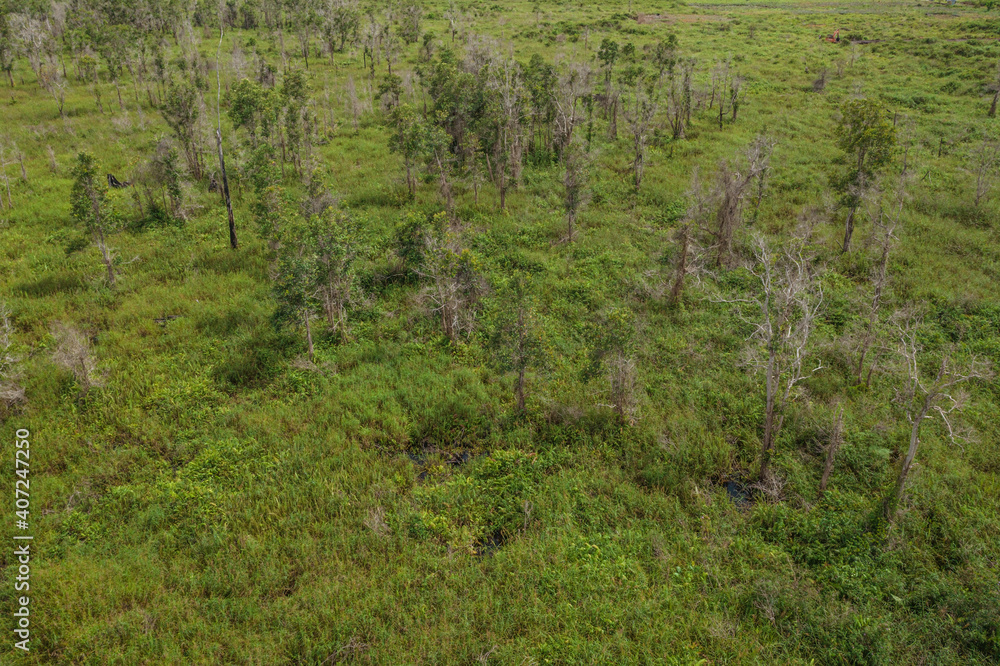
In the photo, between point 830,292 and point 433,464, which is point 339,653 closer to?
point 433,464

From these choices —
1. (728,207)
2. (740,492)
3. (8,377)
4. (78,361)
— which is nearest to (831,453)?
(740,492)

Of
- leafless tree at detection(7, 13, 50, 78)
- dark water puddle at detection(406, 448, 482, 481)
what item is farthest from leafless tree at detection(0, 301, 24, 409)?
leafless tree at detection(7, 13, 50, 78)

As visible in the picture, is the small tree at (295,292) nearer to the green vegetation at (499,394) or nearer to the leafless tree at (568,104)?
the green vegetation at (499,394)

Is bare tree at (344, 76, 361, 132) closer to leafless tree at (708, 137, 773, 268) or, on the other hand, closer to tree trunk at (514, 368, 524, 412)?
leafless tree at (708, 137, 773, 268)

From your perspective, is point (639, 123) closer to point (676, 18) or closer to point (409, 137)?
point (409, 137)

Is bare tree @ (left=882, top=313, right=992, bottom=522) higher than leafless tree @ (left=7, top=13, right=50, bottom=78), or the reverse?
leafless tree @ (left=7, top=13, right=50, bottom=78)
